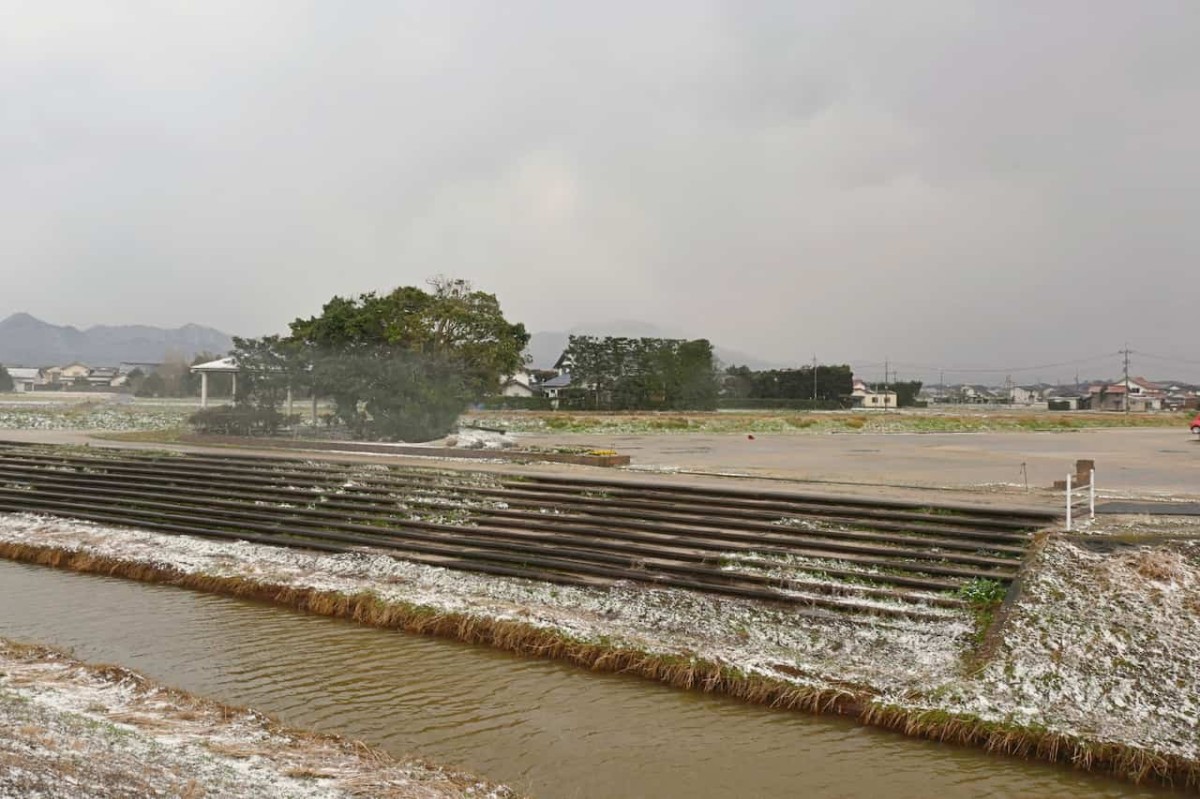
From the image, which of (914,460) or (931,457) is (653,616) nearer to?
(914,460)

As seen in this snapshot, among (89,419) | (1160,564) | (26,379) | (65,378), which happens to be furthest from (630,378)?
(65,378)

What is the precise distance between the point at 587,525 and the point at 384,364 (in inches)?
595

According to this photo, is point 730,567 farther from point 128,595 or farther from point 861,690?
point 128,595

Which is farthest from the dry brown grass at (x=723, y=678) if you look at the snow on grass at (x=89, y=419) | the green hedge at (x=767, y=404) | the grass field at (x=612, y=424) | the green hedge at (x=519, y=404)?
the green hedge at (x=767, y=404)

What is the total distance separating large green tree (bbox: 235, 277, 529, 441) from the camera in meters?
25.8

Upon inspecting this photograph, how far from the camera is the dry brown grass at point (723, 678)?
21.7ft

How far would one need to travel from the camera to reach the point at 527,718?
7473mm

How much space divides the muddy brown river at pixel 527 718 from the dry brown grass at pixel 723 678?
148mm

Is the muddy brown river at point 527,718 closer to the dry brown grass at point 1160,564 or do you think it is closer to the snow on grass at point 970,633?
the snow on grass at point 970,633

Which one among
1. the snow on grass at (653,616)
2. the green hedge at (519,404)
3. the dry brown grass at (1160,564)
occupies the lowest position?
the snow on grass at (653,616)

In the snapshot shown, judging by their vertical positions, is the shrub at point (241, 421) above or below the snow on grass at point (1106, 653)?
above

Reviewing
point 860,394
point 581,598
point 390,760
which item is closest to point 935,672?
point 581,598

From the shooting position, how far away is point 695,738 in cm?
714

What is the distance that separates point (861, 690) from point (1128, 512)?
6.47m
